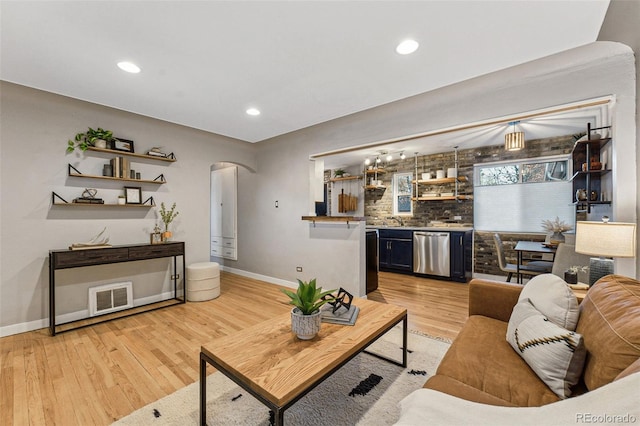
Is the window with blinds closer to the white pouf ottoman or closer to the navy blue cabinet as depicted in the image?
the navy blue cabinet

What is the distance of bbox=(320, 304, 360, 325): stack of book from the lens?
73.7 inches

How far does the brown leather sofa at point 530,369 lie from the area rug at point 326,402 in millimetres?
603

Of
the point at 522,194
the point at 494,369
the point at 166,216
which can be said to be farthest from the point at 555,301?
the point at 166,216

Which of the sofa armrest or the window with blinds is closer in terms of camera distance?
the sofa armrest

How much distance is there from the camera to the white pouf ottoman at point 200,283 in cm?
390

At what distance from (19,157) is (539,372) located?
15.5 ft

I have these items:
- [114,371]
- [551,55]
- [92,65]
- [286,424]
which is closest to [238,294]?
[114,371]

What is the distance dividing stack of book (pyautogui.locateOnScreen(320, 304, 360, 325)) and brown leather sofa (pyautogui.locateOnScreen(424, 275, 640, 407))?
2.09ft

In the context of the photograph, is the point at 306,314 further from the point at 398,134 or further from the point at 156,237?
the point at 156,237

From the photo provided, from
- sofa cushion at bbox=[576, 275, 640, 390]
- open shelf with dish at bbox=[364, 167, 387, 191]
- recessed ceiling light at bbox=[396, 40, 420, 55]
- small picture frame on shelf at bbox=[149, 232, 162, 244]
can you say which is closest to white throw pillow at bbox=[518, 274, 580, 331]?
sofa cushion at bbox=[576, 275, 640, 390]

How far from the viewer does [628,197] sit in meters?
2.04

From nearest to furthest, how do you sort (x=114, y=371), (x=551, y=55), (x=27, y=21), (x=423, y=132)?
(x=27, y=21) → (x=114, y=371) → (x=551, y=55) → (x=423, y=132)

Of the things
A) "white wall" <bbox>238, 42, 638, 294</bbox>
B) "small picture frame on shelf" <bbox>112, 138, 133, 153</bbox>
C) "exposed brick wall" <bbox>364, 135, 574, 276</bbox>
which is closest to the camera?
"white wall" <bbox>238, 42, 638, 294</bbox>

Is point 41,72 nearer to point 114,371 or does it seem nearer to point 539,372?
point 114,371
